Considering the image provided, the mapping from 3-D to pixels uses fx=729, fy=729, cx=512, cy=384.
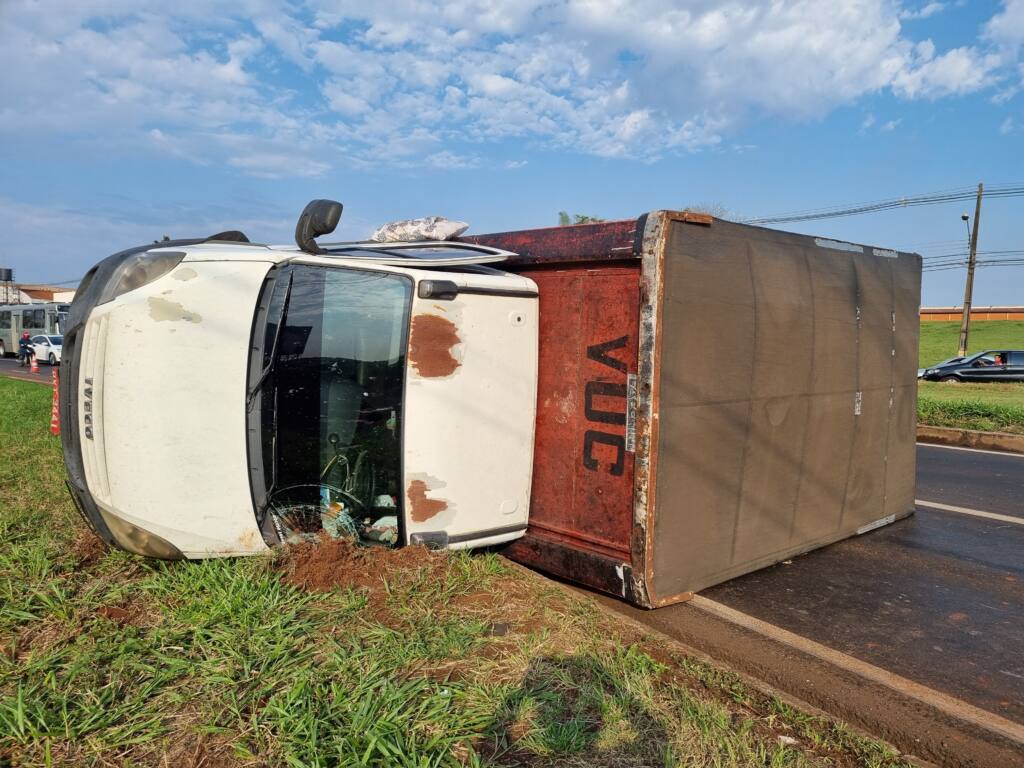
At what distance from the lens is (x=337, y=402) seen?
3.95m

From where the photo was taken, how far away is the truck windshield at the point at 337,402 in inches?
152

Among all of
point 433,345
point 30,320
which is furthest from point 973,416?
point 30,320

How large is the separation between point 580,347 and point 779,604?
2024mm

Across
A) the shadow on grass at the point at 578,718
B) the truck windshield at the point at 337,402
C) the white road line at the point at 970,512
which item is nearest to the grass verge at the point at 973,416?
the white road line at the point at 970,512

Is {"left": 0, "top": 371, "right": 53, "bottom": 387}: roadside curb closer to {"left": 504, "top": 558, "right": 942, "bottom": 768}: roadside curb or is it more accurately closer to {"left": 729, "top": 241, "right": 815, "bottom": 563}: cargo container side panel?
{"left": 504, "top": 558, "right": 942, "bottom": 768}: roadside curb

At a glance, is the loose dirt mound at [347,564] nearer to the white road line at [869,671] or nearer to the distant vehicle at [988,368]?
the white road line at [869,671]

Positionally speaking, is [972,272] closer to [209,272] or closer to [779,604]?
[779,604]

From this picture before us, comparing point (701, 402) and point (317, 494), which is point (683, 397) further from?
point (317, 494)

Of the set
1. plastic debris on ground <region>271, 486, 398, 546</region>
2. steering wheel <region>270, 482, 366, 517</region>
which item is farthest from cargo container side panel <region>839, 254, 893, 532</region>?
steering wheel <region>270, 482, 366, 517</region>

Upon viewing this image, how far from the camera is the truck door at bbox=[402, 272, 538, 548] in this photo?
403 cm

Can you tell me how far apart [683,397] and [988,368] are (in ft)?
78.4

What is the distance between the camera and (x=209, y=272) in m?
3.78

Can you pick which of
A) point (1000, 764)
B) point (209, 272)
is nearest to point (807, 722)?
point (1000, 764)

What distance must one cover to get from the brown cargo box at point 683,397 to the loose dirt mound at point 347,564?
0.93 m
